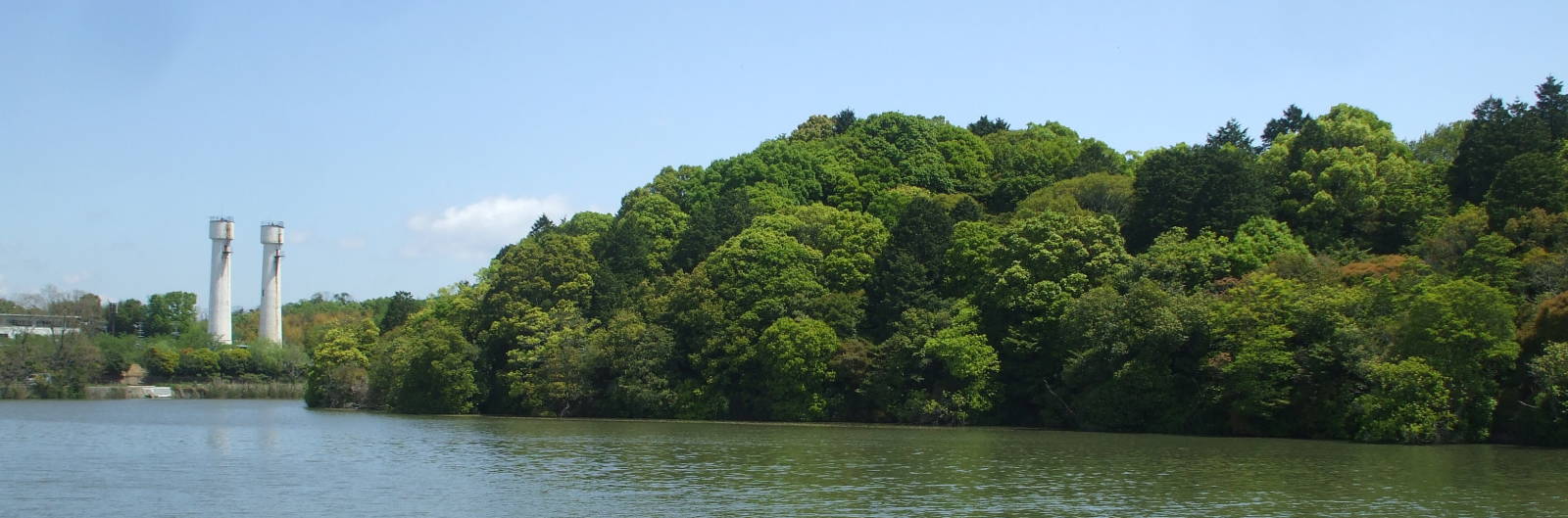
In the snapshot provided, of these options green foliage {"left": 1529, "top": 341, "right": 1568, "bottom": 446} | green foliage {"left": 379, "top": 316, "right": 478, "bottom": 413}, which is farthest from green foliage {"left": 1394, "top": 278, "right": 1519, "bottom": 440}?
green foliage {"left": 379, "top": 316, "right": 478, "bottom": 413}

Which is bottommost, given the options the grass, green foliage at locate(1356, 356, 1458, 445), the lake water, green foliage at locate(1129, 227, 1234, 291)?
the lake water

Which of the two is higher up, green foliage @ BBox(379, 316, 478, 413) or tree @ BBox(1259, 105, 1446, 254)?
tree @ BBox(1259, 105, 1446, 254)

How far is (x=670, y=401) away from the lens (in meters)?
69.6

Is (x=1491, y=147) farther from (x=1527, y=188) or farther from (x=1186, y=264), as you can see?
(x=1186, y=264)

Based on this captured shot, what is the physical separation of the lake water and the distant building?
83.9m

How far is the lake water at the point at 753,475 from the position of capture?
29.4m

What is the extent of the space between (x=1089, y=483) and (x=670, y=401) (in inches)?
1490

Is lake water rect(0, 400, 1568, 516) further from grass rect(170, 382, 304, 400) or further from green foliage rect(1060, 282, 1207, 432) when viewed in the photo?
grass rect(170, 382, 304, 400)

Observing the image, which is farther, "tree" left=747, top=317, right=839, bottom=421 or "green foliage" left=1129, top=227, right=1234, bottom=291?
"tree" left=747, top=317, right=839, bottom=421

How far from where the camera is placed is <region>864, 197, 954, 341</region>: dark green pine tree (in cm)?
6619

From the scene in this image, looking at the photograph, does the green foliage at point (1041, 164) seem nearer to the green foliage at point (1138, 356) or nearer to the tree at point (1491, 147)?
the tree at point (1491, 147)

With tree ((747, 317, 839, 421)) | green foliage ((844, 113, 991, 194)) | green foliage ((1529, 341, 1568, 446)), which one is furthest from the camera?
green foliage ((844, 113, 991, 194))

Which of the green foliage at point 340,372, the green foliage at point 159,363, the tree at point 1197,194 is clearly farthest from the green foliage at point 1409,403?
the green foliage at point 159,363

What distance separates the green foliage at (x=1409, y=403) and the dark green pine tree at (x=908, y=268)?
22589 mm
